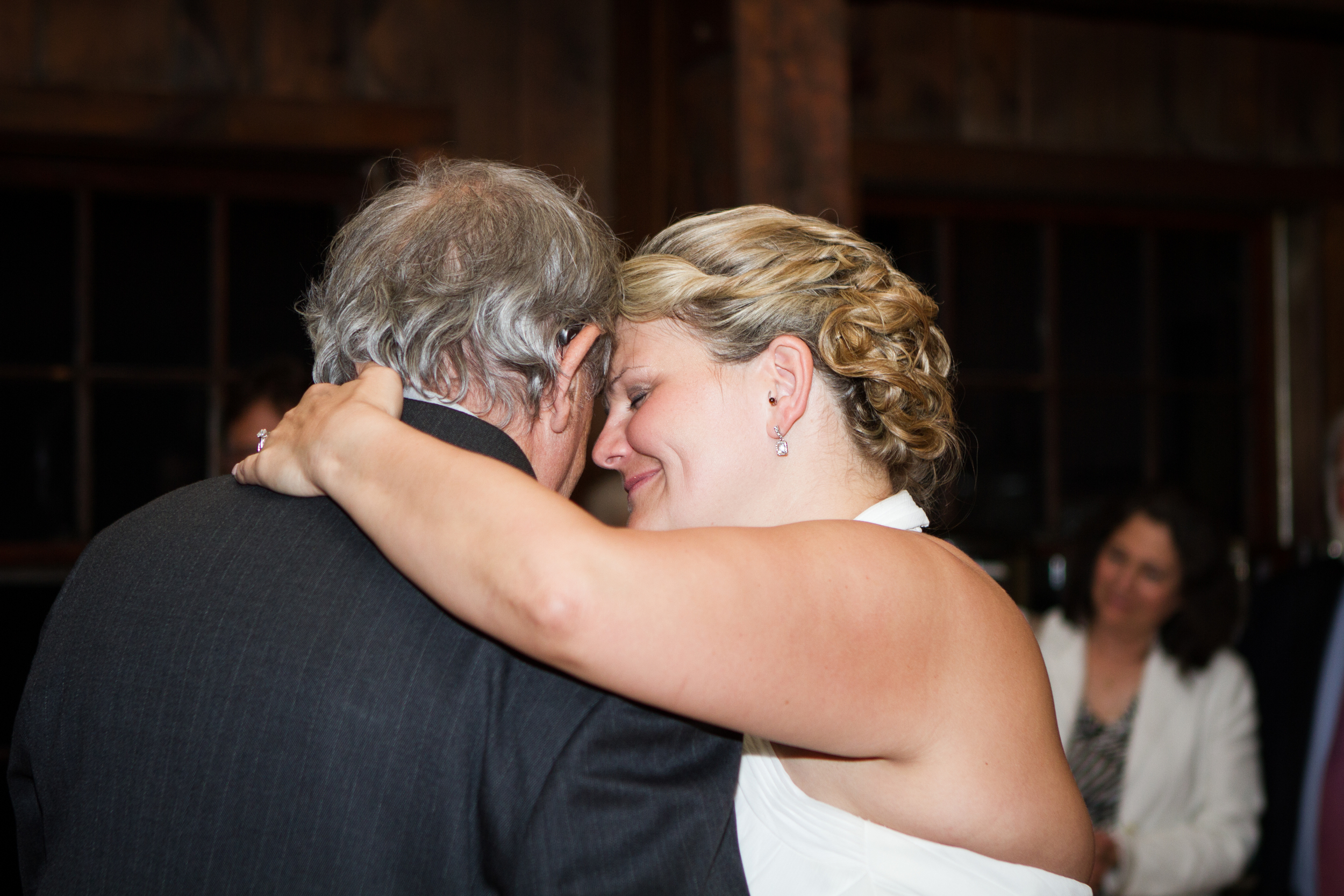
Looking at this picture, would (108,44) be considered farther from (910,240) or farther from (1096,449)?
(1096,449)

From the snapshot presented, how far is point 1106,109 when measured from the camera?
354 centimetres

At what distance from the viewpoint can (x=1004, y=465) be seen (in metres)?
3.52

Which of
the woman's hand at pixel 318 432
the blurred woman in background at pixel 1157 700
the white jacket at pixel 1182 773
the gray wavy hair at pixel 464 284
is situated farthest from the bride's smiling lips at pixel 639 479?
the blurred woman in background at pixel 1157 700

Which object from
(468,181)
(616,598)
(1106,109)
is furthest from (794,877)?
(1106,109)

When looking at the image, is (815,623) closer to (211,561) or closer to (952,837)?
(952,837)

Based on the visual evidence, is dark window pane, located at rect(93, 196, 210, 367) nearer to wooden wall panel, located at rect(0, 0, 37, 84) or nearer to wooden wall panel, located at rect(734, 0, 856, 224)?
wooden wall panel, located at rect(0, 0, 37, 84)

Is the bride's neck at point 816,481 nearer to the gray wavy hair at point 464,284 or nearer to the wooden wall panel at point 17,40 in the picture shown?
the gray wavy hair at point 464,284

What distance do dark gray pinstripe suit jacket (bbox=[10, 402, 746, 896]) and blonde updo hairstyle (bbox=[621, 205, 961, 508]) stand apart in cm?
46

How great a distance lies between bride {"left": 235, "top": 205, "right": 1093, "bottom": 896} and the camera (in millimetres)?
863

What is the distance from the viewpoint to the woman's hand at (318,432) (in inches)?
37.8

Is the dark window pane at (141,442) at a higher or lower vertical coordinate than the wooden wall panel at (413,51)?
lower

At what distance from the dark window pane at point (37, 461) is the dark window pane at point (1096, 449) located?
284cm

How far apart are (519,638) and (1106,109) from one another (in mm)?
3285

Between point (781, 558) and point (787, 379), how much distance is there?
0.36 meters
